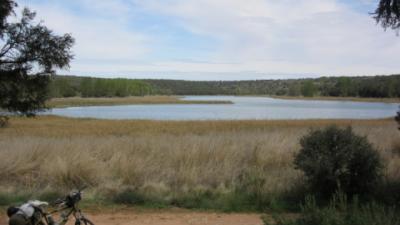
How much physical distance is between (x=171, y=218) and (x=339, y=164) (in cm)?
315

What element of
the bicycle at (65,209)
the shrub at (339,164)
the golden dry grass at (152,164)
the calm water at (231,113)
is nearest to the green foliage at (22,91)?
the golden dry grass at (152,164)

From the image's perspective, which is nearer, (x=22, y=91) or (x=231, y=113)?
(x=22, y=91)

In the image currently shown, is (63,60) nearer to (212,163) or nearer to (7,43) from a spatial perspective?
(7,43)

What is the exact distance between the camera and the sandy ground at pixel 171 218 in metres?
7.74

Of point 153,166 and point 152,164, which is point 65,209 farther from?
point 152,164

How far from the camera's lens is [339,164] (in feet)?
29.4

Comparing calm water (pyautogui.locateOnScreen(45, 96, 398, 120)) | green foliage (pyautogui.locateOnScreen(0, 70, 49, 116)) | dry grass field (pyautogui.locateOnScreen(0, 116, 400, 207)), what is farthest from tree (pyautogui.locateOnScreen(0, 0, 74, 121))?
calm water (pyautogui.locateOnScreen(45, 96, 398, 120))

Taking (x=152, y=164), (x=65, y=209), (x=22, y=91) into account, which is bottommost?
(x=152, y=164)

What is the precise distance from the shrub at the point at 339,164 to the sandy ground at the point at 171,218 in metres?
1.50

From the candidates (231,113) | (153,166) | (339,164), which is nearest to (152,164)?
(153,166)

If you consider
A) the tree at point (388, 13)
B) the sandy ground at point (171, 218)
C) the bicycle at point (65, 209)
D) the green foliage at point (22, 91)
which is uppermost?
the tree at point (388, 13)

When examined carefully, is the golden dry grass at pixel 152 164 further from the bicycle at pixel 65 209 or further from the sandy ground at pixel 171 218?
the bicycle at pixel 65 209

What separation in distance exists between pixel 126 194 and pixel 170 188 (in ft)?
3.37

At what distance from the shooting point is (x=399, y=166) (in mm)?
11219
